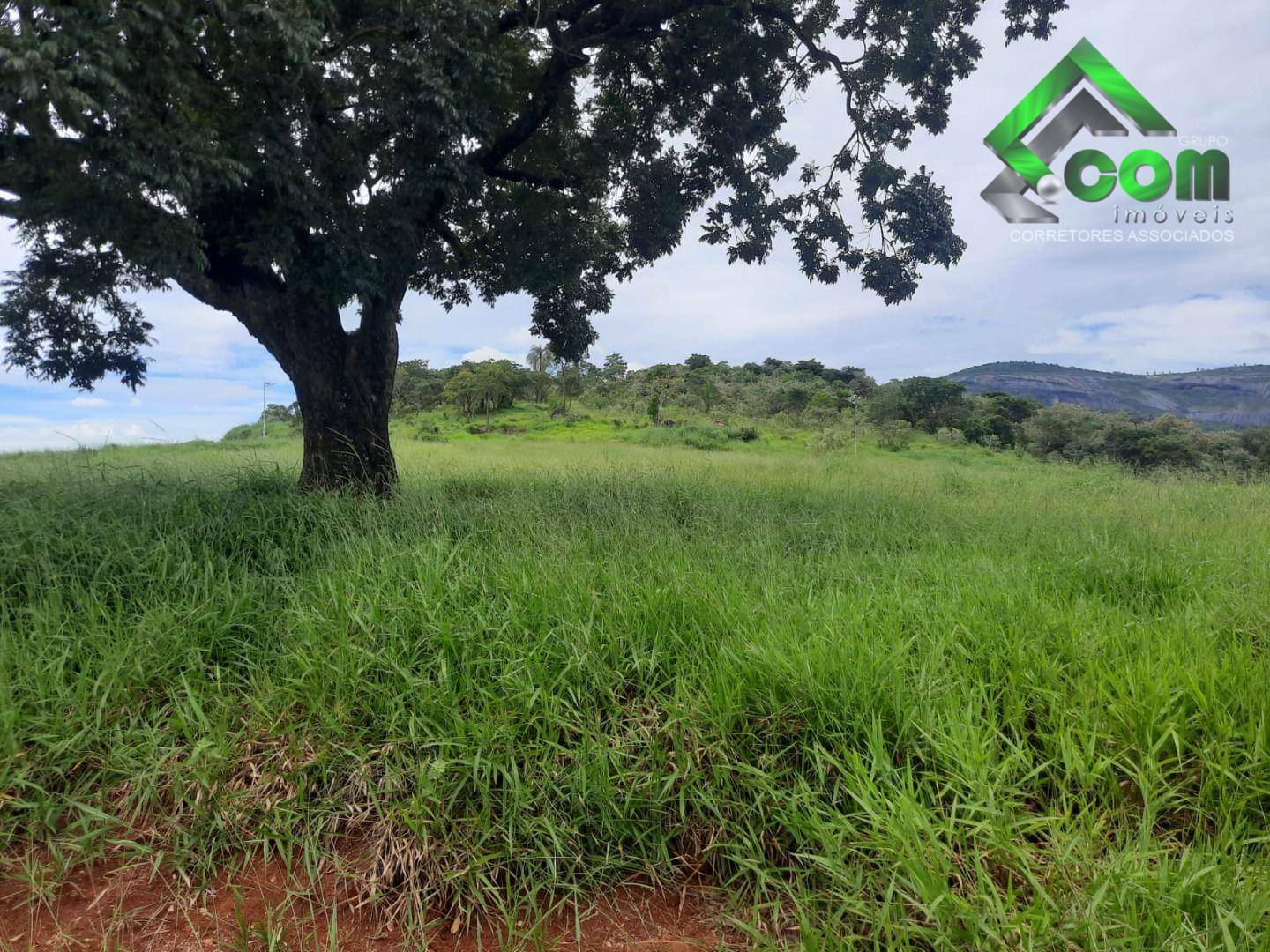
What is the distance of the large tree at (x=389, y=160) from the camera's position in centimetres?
455

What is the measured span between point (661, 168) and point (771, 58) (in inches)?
81.1

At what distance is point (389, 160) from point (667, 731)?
7381 mm

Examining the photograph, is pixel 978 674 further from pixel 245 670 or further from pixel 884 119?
pixel 884 119

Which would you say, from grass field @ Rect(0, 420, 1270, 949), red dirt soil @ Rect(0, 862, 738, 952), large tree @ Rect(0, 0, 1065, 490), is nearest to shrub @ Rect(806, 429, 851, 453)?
large tree @ Rect(0, 0, 1065, 490)

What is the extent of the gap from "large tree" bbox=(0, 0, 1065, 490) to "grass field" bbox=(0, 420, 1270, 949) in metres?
2.95

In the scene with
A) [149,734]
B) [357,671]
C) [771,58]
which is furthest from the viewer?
[771,58]

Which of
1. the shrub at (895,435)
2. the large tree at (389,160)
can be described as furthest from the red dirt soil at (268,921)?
the shrub at (895,435)

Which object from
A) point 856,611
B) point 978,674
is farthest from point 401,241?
point 978,674

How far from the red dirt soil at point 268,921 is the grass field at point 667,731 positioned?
0.09 metres

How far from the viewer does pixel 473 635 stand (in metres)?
3.11

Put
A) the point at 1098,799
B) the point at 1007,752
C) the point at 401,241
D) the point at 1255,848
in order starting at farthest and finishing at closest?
the point at 401,241 < the point at 1007,752 < the point at 1098,799 < the point at 1255,848

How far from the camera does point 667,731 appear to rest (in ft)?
8.39

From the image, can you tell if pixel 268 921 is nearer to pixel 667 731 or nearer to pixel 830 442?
pixel 667 731

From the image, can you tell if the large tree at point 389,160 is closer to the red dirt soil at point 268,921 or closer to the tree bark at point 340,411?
the tree bark at point 340,411
